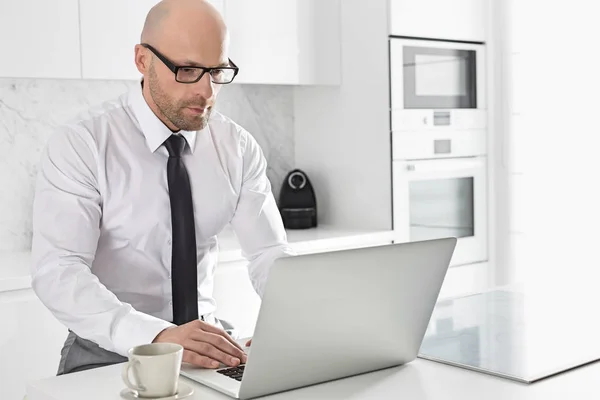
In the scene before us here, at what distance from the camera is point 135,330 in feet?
5.40

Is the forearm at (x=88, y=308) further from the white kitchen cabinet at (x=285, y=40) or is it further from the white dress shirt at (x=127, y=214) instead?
the white kitchen cabinet at (x=285, y=40)

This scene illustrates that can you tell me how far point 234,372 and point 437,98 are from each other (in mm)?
2407

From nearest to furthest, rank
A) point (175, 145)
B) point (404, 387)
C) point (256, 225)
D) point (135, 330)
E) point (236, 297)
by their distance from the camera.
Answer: point (404, 387)
point (135, 330)
point (175, 145)
point (256, 225)
point (236, 297)

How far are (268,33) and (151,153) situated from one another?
4.73 feet

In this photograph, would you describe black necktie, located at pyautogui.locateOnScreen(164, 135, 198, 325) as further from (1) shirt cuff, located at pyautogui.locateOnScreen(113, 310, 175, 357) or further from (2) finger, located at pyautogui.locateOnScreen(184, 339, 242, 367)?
(2) finger, located at pyautogui.locateOnScreen(184, 339, 242, 367)

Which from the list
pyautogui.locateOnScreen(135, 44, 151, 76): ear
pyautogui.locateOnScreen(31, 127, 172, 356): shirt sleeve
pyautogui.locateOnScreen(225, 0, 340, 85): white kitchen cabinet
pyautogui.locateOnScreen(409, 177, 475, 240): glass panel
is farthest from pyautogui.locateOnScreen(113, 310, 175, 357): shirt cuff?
pyautogui.locateOnScreen(409, 177, 475, 240): glass panel

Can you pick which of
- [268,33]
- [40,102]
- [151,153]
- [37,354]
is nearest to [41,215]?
[151,153]

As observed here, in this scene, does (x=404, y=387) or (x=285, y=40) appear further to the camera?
(x=285, y=40)

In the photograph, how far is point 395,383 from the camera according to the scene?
1396 millimetres

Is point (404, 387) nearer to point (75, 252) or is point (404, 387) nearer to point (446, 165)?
point (75, 252)

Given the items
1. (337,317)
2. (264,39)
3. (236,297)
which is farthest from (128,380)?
(264,39)

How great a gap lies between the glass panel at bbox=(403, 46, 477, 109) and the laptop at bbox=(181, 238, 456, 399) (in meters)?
2.13

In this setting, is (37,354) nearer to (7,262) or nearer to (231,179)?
(7,262)

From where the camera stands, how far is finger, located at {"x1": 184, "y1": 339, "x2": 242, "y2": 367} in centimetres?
144
